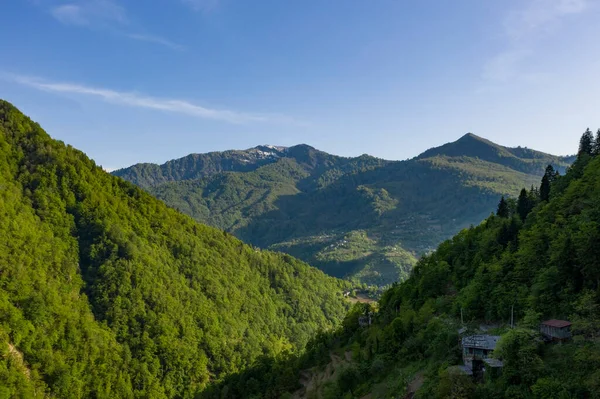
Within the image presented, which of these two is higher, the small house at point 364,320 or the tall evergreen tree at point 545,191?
the tall evergreen tree at point 545,191

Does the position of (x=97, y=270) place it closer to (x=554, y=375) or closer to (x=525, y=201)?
(x=525, y=201)

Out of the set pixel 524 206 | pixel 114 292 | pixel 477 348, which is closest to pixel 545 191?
pixel 524 206

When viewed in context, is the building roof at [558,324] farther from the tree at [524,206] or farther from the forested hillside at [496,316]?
the tree at [524,206]

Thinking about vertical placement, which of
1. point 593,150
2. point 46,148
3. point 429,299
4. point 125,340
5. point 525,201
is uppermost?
point 46,148

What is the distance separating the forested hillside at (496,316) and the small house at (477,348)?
177 cm

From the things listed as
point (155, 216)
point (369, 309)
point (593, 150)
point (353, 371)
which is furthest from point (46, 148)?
point (593, 150)

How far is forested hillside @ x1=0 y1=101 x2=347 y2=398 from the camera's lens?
106m

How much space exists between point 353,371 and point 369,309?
26.5 meters

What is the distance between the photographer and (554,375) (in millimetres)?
29703

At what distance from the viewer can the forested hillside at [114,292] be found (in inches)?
4161

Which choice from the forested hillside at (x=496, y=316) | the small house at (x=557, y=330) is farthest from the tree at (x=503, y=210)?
the small house at (x=557, y=330)

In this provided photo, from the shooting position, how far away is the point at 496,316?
47938 mm

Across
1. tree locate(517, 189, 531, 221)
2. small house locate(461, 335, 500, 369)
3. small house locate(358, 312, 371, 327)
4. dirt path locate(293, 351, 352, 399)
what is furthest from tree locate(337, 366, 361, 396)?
tree locate(517, 189, 531, 221)

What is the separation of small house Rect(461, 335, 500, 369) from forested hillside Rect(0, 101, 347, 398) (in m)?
67.2
